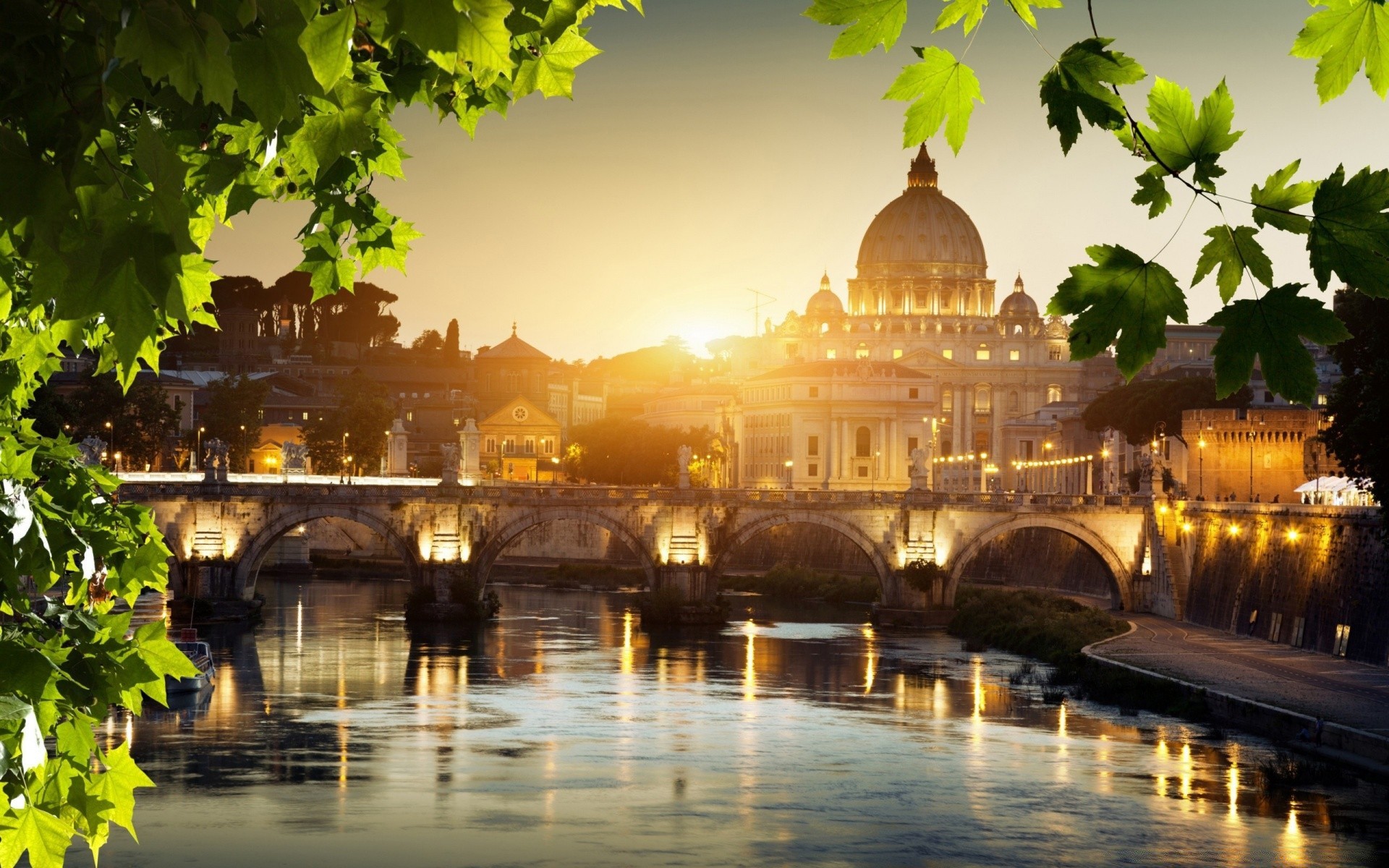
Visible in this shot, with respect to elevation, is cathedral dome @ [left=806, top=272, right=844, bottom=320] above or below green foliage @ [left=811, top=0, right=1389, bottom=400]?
above

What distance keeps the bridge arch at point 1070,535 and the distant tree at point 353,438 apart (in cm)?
3759

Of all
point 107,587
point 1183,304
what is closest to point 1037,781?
point 107,587

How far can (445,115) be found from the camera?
5.23m

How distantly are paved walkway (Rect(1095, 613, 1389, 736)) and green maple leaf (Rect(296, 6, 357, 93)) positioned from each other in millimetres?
25514

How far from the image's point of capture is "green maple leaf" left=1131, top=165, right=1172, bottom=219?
292 centimetres

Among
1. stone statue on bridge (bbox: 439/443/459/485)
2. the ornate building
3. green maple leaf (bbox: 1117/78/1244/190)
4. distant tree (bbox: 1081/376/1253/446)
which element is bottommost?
green maple leaf (bbox: 1117/78/1244/190)

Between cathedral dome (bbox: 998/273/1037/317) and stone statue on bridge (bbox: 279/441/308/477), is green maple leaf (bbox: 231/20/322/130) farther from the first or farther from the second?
cathedral dome (bbox: 998/273/1037/317)

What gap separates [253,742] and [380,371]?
9882 cm

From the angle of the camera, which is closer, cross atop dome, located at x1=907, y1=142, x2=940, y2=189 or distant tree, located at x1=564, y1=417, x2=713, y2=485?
distant tree, located at x1=564, y1=417, x2=713, y2=485

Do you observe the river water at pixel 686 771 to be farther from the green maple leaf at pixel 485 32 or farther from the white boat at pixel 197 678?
the green maple leaf at pixel 485 32

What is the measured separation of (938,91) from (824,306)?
129856 millimetres

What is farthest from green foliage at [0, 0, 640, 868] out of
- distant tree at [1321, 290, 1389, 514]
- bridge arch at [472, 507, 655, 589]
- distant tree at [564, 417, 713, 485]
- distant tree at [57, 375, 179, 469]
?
distant tree at [564, 417, 713, 485]

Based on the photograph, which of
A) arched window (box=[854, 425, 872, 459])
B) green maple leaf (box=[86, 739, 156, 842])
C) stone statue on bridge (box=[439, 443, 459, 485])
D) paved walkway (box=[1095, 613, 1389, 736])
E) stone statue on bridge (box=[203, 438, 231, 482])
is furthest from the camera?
arched window (box=[854, 425, 872, 459])

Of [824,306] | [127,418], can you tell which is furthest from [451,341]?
[127,418]
